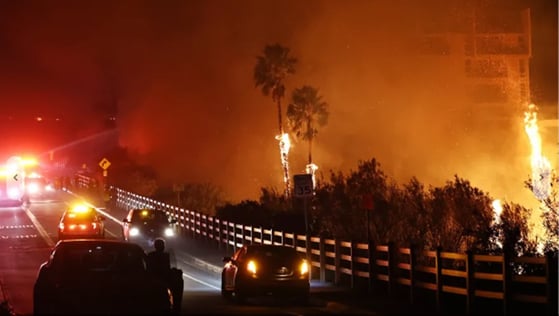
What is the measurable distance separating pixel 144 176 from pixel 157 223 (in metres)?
42.3

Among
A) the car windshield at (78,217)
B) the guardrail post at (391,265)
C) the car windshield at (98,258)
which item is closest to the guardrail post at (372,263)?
the guardrail post at (391,265)

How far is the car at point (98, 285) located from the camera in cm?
1223

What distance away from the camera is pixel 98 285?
40.7 ft

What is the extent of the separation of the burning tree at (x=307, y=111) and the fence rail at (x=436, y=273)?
34.6 m

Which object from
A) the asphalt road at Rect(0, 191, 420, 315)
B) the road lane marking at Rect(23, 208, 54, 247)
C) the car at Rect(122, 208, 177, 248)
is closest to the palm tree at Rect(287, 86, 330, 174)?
the asphalt road at Rect(0, 191, 420, 315)

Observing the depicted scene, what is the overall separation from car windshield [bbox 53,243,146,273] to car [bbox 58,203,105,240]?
25034 mm

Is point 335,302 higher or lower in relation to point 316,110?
lower

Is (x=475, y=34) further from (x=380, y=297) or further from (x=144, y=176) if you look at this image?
(x=380, y=297)

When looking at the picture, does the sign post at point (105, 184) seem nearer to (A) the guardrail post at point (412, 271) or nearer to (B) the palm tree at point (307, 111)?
(B) the palm tree at point (307, 111)

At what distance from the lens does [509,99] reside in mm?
87875

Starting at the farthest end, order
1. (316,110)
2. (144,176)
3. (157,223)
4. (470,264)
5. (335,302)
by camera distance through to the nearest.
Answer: (144,176)
(316,110)
(157,223)
(335,302)
(470,264)

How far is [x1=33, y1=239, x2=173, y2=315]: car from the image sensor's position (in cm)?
1223

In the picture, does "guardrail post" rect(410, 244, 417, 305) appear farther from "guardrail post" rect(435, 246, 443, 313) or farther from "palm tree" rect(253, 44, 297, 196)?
"palm tree" rect(253, 44, 297, 196)

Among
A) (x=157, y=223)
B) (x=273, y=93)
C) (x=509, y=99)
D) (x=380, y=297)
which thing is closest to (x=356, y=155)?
(x=509, y=99)
